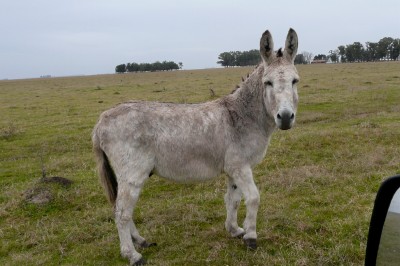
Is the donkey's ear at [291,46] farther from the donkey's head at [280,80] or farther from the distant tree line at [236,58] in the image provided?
the distant tree line at [236,58]

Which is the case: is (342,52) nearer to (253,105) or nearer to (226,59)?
(226,59)

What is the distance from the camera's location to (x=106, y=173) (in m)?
6.04

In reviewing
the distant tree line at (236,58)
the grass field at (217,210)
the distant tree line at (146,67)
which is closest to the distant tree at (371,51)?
the distant tree line at (236,58)

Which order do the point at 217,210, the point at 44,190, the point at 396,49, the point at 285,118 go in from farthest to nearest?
the point at 396,49
the point at 44,190
the point at 217,210
the point at 285,118

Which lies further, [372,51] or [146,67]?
[146,67]

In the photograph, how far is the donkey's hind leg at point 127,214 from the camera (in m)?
5.52

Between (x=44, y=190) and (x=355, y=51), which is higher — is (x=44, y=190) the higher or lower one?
the lower one

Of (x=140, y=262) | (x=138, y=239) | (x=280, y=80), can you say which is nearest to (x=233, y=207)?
(x=138, y=239)

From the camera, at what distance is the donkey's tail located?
5.98 m

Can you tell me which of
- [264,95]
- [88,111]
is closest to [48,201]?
[264,95]

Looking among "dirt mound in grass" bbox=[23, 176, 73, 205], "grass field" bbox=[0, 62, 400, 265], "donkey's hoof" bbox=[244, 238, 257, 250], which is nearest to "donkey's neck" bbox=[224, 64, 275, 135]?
"donkey's hoof" bbox=[244, 238, 257, 250]

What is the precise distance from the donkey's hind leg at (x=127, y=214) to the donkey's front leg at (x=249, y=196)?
4.77 ft

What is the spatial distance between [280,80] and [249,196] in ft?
5.75

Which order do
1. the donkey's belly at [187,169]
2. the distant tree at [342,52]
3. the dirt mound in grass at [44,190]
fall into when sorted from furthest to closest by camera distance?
1. the distant tree at [342,52]
2. the dirt mound in grass at [44,190]
3. the donkey's belly at [187,169]
